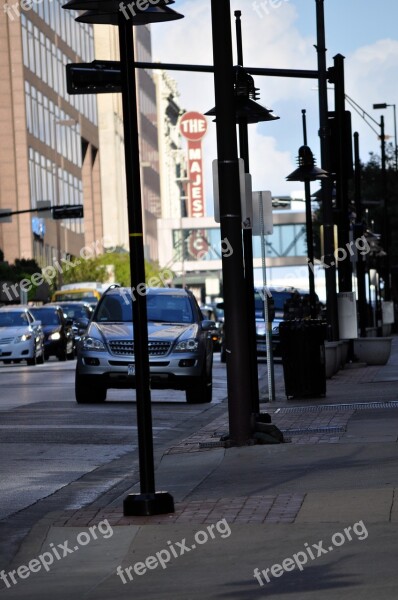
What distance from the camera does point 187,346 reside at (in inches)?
957

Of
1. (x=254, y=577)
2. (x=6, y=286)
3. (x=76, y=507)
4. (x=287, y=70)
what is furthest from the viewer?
(x=6, y=286)

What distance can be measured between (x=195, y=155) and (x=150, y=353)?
6297 inches

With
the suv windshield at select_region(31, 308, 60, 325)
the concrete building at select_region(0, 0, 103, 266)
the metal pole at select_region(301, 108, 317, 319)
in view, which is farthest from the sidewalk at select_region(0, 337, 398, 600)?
the concrete building at select_region(0, 0, 103, 266)

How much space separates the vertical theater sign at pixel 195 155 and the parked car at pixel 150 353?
151 metres

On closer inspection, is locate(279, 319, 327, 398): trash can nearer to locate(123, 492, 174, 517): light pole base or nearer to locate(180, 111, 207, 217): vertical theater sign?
locate(123, 492, 174, 517): light pole base

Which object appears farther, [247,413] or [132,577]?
[247,413]

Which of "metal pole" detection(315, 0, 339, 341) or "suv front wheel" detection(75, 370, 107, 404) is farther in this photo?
"metal pole" detection(315, 0, 339, 341)

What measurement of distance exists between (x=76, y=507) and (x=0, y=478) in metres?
1.99

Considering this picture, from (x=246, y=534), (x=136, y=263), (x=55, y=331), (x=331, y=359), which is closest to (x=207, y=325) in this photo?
(x=331, y=359)

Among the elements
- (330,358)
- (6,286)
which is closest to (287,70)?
(330,358)

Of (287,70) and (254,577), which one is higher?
(287,70)

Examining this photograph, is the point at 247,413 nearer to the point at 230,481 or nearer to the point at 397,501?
the point at 230,481

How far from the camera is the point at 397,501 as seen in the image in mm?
10414

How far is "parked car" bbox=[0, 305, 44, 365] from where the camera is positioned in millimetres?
42938
